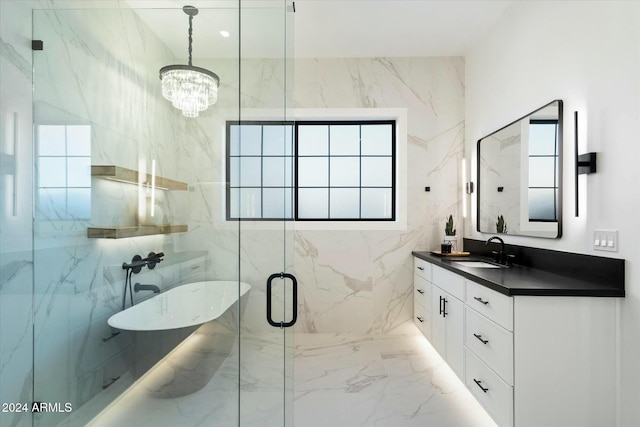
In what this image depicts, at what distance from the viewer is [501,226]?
278cm

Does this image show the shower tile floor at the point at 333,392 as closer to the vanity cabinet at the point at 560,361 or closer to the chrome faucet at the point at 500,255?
the vanity cabinet at the point at 560,361

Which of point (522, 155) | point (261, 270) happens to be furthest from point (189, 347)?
point (522, 155)

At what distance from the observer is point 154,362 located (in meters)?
1.25

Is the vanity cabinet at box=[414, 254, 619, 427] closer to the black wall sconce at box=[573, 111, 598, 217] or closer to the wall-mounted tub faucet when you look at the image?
the black wall sconce at box=[573, 111, 598, 217]

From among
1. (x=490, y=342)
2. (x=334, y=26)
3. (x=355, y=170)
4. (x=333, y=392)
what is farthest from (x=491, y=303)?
(x=334, y=26)

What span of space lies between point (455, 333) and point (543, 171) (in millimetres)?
1283

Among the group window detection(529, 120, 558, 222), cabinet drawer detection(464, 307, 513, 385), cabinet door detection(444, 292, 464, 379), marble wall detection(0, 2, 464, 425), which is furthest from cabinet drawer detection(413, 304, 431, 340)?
marble wall detection(0, 2, 464, 425)

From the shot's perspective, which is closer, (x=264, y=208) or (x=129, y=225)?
(x=129, y=225)

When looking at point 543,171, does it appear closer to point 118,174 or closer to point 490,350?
point 490,350

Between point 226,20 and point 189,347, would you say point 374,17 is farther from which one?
point 189,347

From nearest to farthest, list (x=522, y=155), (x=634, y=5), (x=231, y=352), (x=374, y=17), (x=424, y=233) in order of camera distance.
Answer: (x=231, y=352)
(x=634, y=5)
(x=522, y=155)
(x=374, y=17)
(x=424, y=233)

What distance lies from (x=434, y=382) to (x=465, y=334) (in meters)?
0.56

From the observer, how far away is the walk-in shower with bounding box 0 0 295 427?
1206 mm

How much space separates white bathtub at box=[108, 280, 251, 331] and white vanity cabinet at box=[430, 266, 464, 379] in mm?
1697
